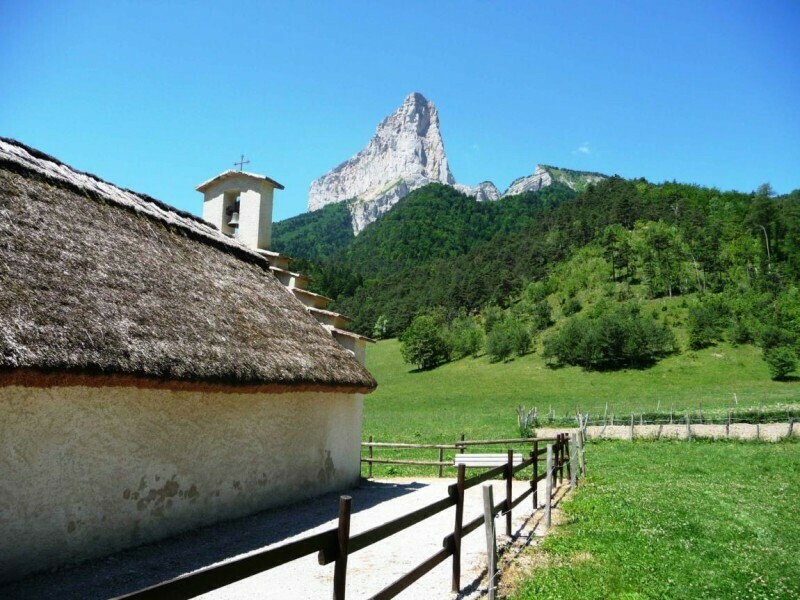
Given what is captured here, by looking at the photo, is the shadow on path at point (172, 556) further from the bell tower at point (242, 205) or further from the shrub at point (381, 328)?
the shrub at point (381, 328)

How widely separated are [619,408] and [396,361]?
4197cm

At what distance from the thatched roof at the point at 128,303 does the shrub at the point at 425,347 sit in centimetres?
6008

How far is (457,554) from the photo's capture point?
18.3 feet

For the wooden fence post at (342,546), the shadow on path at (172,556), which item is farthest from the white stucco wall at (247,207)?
the wooden fence post at (342,546)

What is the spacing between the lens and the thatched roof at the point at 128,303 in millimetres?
6340

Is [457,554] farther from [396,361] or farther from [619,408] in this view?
[396,361]

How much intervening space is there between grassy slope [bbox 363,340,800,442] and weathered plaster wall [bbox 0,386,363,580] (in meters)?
17.3

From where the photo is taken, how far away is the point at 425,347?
72562 millimetres

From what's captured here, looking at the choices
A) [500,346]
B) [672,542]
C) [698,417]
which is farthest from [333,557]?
[500,346]

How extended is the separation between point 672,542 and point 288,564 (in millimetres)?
4913

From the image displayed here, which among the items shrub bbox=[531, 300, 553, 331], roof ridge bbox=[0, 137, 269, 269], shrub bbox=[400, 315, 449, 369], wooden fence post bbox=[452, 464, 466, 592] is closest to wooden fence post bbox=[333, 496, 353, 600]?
wooden fence post bbox=[452, 464, 466, 592]

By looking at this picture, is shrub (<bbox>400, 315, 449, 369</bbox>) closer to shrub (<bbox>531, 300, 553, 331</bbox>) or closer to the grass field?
shrub (<bbox>531, 300, 553, 331</bbox>)

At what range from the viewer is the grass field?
5719mm

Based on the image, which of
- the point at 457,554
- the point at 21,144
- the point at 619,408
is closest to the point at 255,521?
the point at 457,554
